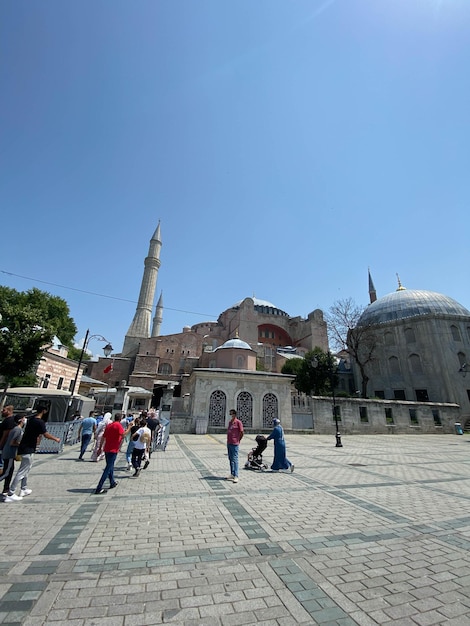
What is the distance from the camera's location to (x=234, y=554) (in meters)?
3.31

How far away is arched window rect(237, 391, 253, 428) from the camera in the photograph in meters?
18.8

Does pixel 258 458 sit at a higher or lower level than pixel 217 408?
lower

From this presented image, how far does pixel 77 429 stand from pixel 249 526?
491 inches

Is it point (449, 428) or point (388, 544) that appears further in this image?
point (449, 428)

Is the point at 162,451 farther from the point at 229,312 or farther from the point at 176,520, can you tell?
the point at 229,312

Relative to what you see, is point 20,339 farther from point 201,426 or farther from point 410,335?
point 410,335

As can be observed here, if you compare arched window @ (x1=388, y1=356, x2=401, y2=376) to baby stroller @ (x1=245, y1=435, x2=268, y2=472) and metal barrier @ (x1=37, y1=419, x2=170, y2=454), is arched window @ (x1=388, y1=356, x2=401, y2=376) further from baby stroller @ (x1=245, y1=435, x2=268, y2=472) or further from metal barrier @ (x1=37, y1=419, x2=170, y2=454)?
baby stroller @ (x1=245, y1=435, x2=268, y2=472)

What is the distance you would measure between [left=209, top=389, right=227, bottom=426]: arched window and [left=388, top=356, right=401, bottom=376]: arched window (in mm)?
25082

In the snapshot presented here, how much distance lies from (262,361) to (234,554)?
39315mm

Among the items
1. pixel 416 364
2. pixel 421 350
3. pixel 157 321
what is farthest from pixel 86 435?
pixel 157 321

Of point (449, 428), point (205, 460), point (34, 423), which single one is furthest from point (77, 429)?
point (449, 428)

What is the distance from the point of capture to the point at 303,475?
7.67 meters

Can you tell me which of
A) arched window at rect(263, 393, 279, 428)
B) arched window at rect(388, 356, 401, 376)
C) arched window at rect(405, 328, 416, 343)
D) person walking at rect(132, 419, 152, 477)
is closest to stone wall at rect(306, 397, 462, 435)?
arched window at rect(263, 393, 279, 428)

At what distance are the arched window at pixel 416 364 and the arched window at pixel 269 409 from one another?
22383 millimetres
